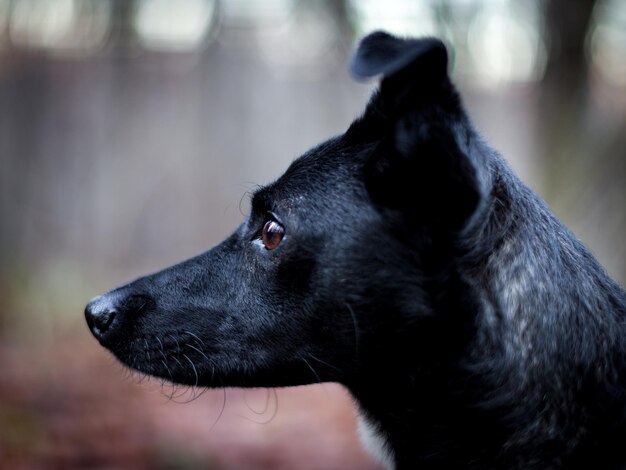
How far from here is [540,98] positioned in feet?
24.0

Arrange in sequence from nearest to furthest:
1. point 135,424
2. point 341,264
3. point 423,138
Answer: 1. point 423,138
2. point 341,264
3. point 135,424

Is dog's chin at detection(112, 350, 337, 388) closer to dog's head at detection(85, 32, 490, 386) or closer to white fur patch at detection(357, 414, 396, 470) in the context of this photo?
dog's head at detection(85, 32, 490, 386)

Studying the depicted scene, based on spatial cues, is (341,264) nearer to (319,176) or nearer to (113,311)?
(319,176)

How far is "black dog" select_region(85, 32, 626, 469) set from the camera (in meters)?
2.25

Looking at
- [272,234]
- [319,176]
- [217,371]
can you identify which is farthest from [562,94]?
[217,371]

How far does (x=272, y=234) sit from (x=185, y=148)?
7.67 metres

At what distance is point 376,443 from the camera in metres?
2.70

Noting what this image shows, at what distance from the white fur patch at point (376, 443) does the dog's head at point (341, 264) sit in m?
0.24

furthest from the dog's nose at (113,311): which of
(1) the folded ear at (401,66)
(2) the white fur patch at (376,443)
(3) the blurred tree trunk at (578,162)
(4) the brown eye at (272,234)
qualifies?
(3) the blurred tree trunk at (578,162)

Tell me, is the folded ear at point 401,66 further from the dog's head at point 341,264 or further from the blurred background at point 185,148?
the blurred background at point 185,148

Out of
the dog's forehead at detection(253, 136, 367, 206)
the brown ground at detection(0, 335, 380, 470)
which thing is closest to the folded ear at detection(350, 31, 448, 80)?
the dog's forehead at detection(253, 136, 367, 206)

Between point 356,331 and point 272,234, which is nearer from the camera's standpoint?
point 356,331

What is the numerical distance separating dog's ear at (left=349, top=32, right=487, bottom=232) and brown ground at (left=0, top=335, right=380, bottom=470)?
160 cm

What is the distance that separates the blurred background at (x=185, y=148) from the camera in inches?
237
